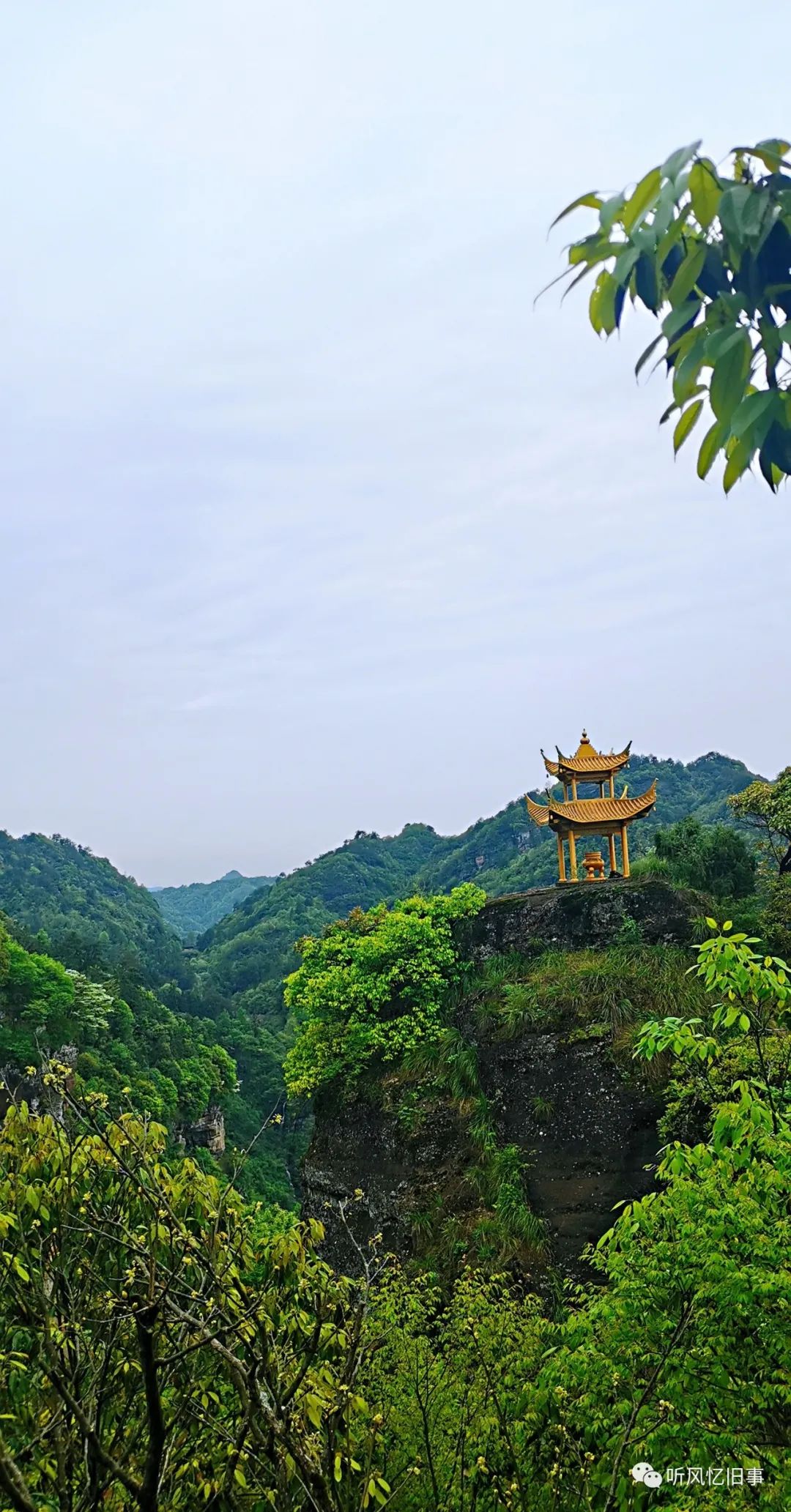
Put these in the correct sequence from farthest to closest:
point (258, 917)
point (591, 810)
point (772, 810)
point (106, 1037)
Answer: point (258, 917), point (106, 1037), point (772, 810), point (591, 810)

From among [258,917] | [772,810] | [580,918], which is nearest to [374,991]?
[580,918]

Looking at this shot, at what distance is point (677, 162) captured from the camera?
1.05 m

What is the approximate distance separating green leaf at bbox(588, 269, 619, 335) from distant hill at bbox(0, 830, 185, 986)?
48398mm

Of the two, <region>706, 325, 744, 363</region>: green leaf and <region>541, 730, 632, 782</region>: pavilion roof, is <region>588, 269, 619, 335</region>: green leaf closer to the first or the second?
<region>706, 325, 744, 363</region>: green leaf

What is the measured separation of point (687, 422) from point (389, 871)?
6410cm

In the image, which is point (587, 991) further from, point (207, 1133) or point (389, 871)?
point (389, 871)

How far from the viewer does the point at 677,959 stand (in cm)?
1370

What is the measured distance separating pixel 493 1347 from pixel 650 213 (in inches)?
356

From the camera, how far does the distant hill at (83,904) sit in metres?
57.8

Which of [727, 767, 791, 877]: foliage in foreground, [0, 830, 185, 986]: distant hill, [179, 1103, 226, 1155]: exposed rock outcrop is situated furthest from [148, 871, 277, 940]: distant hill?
[727, 767, 791, 877]: foliage in foreground

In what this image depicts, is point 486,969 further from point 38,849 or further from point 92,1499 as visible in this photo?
point 38,849

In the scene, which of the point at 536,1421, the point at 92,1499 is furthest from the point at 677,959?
the point at 92,1499

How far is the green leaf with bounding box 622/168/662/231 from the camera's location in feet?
3.62

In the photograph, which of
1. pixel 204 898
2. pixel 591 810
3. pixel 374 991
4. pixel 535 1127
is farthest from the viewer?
pixel 204 898
